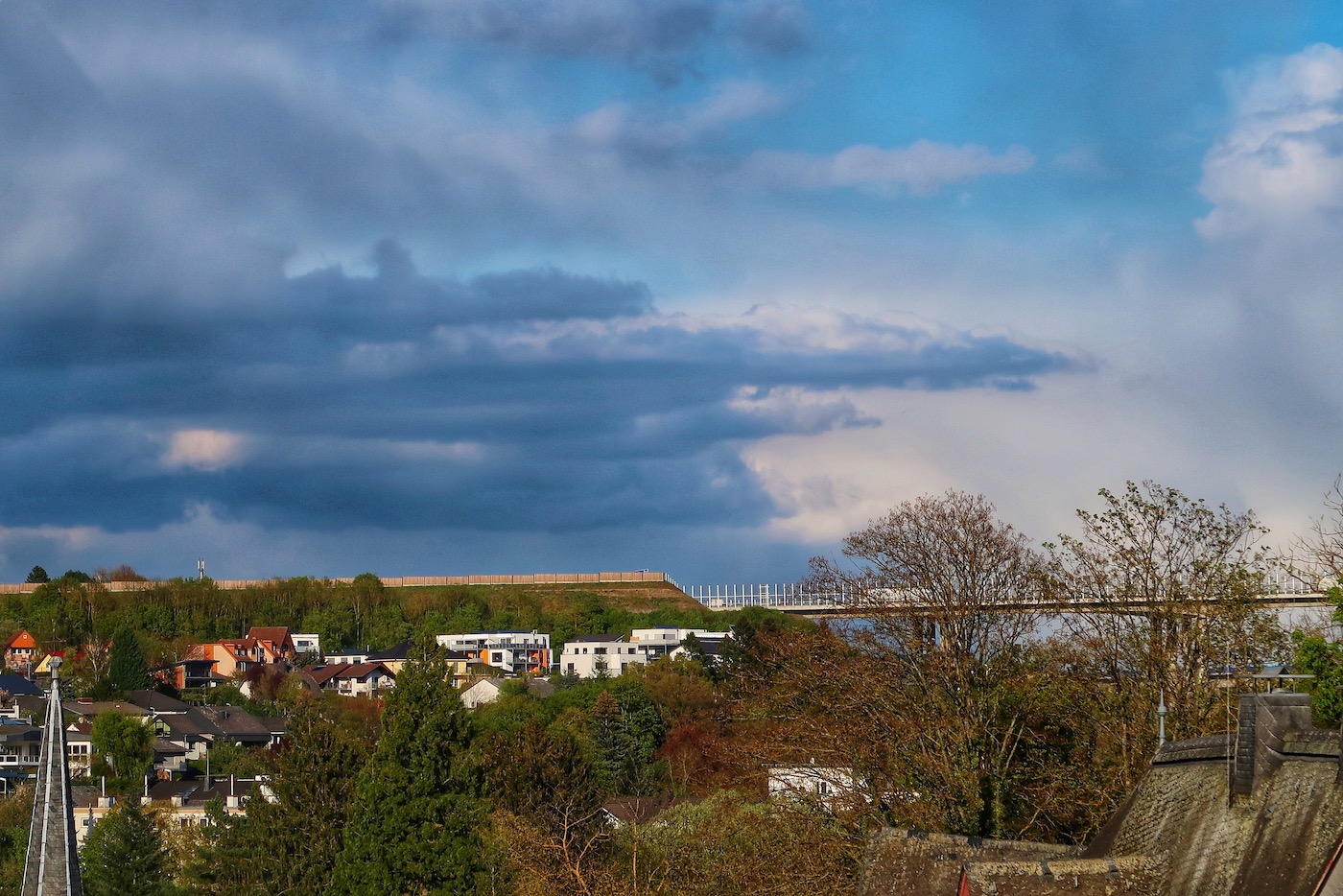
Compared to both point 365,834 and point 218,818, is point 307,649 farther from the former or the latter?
point 365,834

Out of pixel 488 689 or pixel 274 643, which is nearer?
pixel 488 689

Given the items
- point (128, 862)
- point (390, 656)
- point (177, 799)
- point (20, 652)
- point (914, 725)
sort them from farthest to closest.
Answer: point (20, 652), point (390, 656), point (177, 799), point (128, 862), point (914, 725)

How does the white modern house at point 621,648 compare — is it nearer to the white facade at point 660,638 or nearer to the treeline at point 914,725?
the white facade at point 660,638

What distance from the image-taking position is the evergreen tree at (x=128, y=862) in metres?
69.1

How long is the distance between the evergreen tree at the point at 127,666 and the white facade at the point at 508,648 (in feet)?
96.0

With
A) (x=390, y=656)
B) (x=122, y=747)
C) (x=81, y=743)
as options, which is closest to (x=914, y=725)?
(x=122, y=747)

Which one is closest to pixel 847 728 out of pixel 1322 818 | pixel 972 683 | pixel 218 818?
pixel 972 683

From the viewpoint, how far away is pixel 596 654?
157000 millimetres

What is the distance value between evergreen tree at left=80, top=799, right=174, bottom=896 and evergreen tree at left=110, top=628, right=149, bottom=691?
76075 mm

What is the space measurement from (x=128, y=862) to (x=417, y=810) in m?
25.8

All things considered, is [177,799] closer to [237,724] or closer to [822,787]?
[237,724]

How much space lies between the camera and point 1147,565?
36.7m

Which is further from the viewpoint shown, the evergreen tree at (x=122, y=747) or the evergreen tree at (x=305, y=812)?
the evergreen tree at (x=122, y=747)

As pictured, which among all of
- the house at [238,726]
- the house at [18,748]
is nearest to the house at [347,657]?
the house at [238,726]
